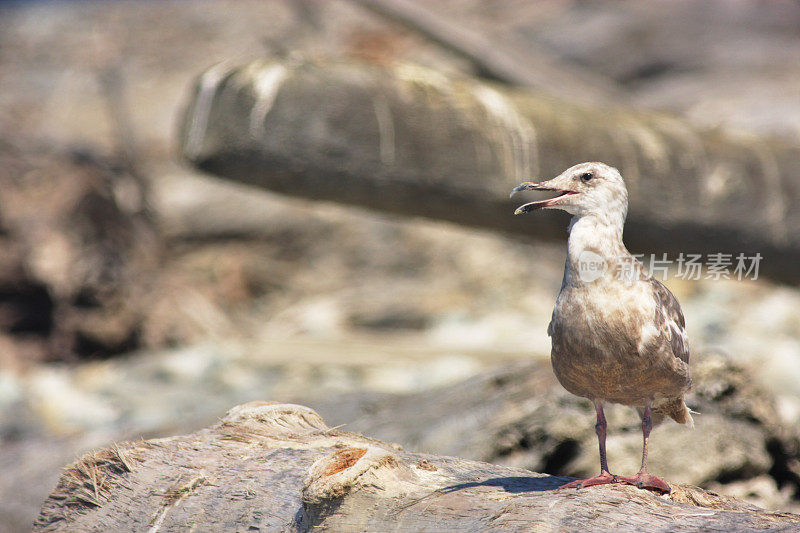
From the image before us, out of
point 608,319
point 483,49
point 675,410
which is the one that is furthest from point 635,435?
point 483,49

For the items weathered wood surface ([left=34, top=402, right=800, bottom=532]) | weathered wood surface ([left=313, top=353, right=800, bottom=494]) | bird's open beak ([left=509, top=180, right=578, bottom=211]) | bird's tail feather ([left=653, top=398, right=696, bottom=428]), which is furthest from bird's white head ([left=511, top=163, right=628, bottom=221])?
weathered wood surface ([left=313, top=353, right=800, bottom=494])

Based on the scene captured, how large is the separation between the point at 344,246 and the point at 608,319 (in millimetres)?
9837

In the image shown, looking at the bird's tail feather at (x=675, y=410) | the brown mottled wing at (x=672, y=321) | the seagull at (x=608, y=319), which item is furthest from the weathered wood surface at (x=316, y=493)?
the brown mottled wing at (x=672, y=321)

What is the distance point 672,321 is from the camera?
2992 millimetres

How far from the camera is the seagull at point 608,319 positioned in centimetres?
283

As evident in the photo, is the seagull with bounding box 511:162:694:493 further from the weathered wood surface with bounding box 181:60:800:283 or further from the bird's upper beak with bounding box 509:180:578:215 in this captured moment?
the weathered wood surface with bounding box 181:60:800:283

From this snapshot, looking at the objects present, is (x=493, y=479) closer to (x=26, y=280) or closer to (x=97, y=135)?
(x=26, y=280)

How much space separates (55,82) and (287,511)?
1537 centimetres

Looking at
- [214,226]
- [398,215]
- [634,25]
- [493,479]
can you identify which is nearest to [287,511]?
[493,479]

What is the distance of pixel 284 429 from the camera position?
148 inches

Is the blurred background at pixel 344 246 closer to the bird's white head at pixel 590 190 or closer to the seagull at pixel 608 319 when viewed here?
the seagull at pixel 608 319

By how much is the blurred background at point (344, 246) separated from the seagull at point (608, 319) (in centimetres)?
159

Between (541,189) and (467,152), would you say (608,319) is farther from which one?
(467,152)

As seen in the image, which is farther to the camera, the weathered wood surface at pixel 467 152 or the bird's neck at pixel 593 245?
the weathered wood surface at pixel 467 152
